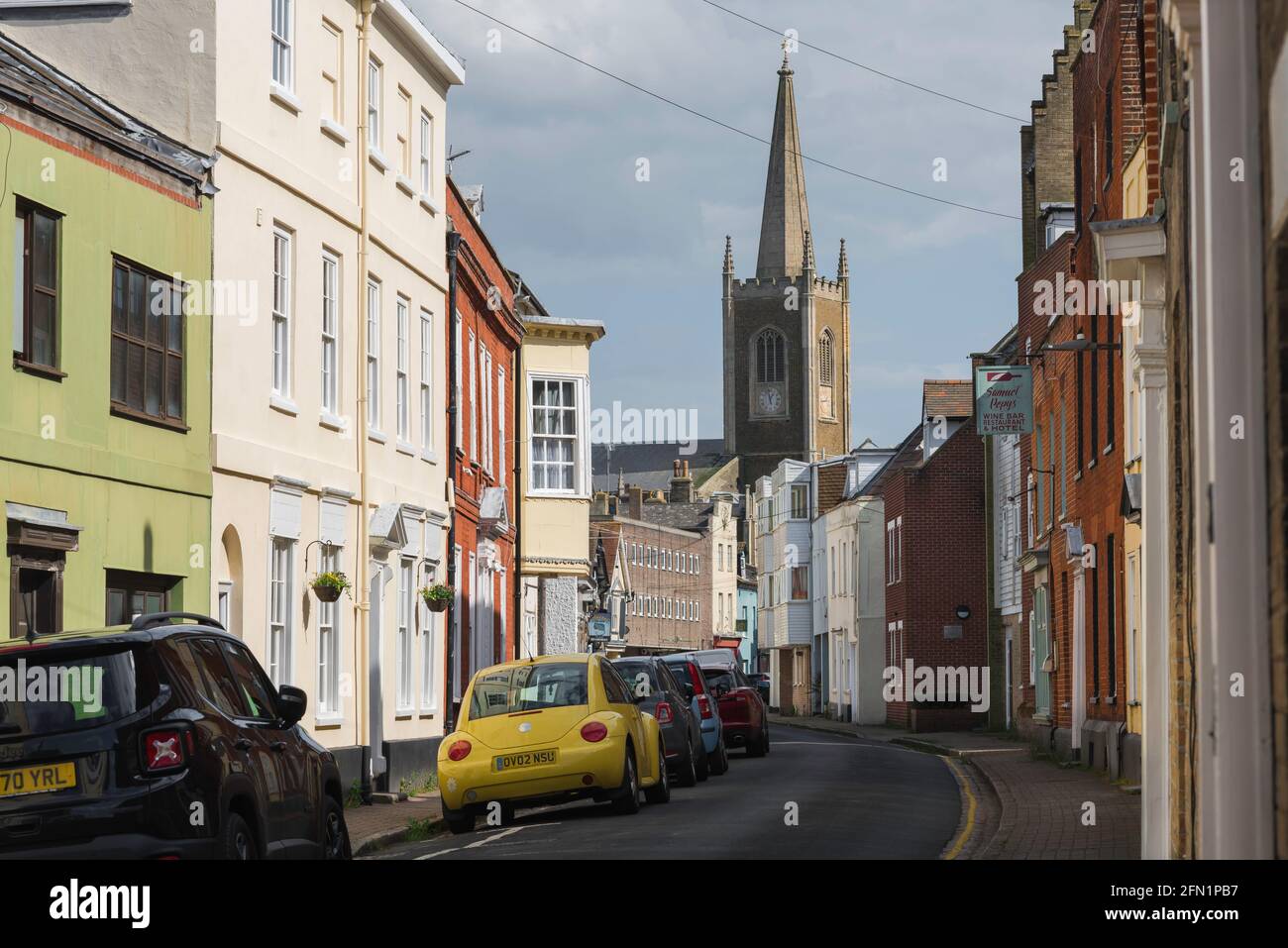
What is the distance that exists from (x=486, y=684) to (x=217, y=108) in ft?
21.6

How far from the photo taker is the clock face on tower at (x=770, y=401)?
14462 cm

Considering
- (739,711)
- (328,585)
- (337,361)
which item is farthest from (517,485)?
(328,585)

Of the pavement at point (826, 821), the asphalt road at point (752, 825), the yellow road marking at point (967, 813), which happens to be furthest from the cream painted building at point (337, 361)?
the yellow road marking at point (967, 813)

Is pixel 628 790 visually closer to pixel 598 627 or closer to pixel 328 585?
pixel 328 585

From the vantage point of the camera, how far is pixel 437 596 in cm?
2631

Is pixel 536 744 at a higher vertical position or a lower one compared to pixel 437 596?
lower

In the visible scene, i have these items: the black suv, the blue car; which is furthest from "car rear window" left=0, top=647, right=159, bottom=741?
the blue car

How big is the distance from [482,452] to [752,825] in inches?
656

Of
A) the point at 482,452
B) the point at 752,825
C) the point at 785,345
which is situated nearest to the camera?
the point at 752,825

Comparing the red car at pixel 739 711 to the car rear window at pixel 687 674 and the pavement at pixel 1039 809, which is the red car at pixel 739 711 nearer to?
the pavement at pixel 1039 809

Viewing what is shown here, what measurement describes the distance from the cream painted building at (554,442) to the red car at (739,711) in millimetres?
3488

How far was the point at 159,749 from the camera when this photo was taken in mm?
9789

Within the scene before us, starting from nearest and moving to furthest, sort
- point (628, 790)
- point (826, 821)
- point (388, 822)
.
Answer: point (826, 821)
point (628, 790)
point (388, 822)
